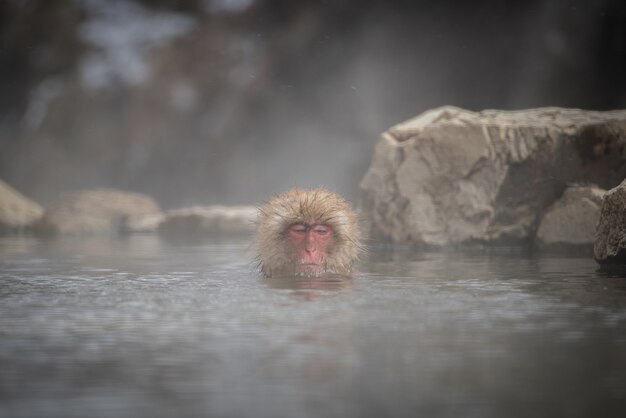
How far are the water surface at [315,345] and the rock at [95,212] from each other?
25.8 feet

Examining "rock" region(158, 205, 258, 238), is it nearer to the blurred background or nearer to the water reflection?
the blurred background

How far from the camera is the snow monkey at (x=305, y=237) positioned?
6.48 m

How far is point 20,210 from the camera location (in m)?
14.5

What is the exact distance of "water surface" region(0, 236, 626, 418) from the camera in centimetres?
265

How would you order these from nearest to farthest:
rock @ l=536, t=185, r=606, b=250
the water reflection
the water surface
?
1. the water surface
2. the water reflection
3. rock @ l=536, t=185, r=606, b=250

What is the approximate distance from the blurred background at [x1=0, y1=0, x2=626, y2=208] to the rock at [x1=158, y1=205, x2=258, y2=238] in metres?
2.01

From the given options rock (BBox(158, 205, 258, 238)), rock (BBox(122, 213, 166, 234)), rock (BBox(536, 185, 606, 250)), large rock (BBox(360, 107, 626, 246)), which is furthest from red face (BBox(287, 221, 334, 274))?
rock (BBox(122, 213, 166, 234))

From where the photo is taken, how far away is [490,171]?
9.66 m

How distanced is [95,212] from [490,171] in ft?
24.2

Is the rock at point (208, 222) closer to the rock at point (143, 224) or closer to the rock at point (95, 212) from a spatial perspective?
the rock at point (143, 224)

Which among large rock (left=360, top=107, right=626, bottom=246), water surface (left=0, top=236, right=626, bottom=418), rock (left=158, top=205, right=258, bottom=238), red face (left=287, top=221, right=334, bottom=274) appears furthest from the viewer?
rock (left=158, top=205, right=258, bottom=238)

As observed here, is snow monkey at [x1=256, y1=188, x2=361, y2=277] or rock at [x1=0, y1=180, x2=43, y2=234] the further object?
rock at [x1=0, y1=180, x2=43, y2=234]

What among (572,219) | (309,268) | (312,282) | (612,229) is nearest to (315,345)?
(312,282)

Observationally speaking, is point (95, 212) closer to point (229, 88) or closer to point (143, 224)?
point (143, 224)
